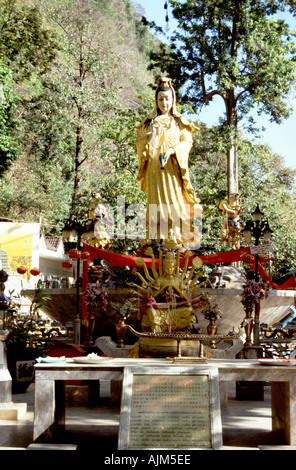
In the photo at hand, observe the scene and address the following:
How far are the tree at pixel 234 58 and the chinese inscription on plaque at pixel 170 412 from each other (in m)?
14.0

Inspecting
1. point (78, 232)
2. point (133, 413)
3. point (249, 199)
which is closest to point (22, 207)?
point (249, 199)

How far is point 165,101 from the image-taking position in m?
11.8

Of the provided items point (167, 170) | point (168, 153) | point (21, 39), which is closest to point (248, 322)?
point (168, 153)

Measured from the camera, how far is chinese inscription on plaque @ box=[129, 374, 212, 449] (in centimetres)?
459

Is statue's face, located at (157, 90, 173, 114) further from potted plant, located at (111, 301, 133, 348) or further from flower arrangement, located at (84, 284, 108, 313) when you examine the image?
potted plant, located at (111, 301, 133, 348)

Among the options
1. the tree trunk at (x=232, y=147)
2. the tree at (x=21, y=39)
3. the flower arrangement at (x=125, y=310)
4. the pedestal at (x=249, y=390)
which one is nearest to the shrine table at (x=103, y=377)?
the flower arrangement at (x=125, y=310)

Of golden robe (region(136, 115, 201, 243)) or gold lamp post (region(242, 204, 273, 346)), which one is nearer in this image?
gold lamp post (region(242, 204, 273, 346))

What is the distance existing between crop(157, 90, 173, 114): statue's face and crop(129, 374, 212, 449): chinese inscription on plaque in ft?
26.2

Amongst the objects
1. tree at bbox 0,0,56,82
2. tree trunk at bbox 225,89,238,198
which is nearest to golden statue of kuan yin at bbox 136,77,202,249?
tree trunk at bbox 225,89,238,198

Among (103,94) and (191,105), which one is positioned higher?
(103,94)

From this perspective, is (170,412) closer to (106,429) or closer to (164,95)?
(106,429)

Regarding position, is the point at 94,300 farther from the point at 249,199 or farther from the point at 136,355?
the point at 249,199
